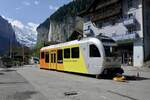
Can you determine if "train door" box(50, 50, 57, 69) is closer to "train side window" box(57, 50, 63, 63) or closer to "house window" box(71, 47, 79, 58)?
"train side window" box(57, 50, 63, 63)

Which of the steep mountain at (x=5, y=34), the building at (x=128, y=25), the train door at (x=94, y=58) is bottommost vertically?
the train door at (x=94, y=58)

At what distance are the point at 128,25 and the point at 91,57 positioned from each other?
1006 inches

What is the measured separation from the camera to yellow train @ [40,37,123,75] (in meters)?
19.5

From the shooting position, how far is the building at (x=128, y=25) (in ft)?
141

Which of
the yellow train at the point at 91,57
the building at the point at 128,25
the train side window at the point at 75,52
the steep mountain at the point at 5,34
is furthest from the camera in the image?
the steep mountain at the point at 5,34

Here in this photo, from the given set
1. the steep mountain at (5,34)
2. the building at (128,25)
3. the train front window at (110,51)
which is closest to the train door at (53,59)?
the train front window at (110,51)

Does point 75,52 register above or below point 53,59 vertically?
above

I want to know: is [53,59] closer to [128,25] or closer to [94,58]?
[94,58]

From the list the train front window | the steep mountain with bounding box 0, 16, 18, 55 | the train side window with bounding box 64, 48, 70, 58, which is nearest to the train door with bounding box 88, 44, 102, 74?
the train front window

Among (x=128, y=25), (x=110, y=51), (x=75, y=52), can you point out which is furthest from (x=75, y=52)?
(x=128, y=25)

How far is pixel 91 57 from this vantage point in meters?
20.5

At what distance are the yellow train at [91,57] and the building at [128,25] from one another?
19484 mm

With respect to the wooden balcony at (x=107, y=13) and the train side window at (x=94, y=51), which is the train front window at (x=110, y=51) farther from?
the wooden balcony at (x=107, y=13)

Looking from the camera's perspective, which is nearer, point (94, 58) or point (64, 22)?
point (94, 58)
